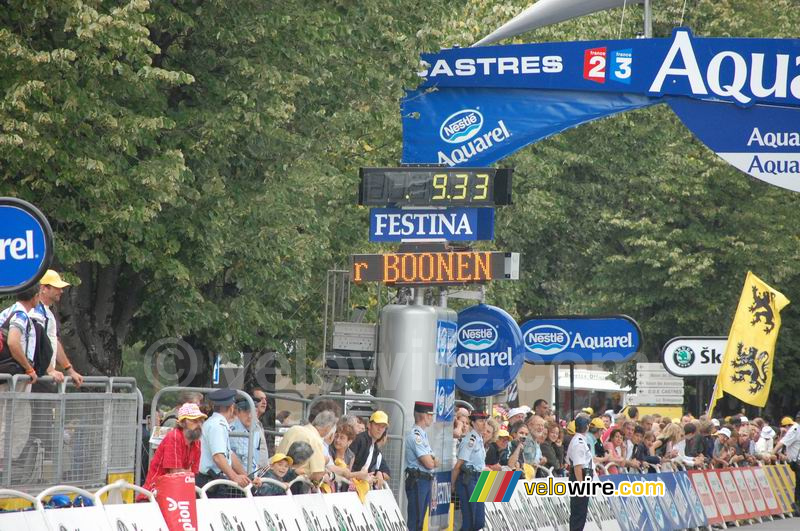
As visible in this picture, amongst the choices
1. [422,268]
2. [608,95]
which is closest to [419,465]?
[422,268]

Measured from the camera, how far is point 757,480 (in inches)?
1091

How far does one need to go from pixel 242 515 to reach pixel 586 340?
11.4 m

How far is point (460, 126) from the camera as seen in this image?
18625 mm

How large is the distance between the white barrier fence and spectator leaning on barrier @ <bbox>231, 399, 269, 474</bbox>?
3.48 ft

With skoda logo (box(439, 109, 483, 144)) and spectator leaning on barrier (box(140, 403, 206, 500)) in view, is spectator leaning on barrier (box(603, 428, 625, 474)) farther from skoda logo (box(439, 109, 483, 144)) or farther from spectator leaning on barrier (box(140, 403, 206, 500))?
spectator leaning on barrier (box(140, 403, 206, 500))

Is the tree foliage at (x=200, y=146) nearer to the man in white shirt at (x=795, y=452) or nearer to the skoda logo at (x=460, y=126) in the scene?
the skoda logo at (x=460, y=126)

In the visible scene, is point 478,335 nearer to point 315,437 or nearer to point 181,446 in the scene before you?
point 315,437

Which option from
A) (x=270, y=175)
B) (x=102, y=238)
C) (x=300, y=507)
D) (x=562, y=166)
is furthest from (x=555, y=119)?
(x=562, y=166)

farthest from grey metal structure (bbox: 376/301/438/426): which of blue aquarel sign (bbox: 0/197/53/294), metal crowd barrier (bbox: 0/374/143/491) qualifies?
blue aquarel sign (bbox: 0/197/53/294)

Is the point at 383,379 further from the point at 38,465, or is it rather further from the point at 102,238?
the point at 38,465

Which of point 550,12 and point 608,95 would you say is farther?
point 550,12

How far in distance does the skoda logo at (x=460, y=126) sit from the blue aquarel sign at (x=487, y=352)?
208 cm

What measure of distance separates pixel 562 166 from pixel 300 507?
28.2 meters

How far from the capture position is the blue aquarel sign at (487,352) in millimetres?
18609
